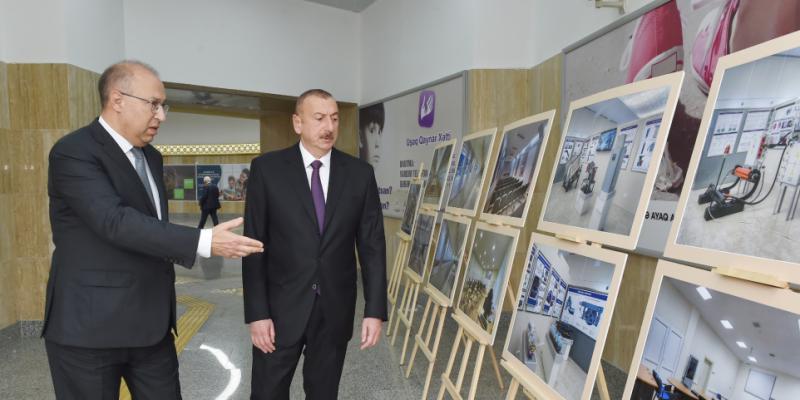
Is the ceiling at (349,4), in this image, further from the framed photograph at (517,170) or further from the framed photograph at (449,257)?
the framed photograph at (517,170)

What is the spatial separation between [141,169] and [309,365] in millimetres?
1004

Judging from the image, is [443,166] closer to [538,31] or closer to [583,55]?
[583,55]

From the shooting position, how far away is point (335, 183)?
6.31 feet

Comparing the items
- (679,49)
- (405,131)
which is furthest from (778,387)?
(405,131)

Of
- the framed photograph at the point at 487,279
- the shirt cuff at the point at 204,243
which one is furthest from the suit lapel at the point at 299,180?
the framed photograph at the point at 487,279

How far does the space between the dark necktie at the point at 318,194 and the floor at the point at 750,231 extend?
1260 millimetres

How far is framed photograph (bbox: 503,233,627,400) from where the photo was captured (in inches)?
54.4

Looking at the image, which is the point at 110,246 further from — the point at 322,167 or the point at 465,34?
the point at 465,34

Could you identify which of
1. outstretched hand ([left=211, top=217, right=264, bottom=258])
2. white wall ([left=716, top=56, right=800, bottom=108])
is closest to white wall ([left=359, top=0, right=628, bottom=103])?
white wall ([left=716, top=56, right=800, bottom=108])

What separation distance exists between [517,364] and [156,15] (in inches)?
211

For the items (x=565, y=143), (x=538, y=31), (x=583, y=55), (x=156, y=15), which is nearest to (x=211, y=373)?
(x=565, y=143)

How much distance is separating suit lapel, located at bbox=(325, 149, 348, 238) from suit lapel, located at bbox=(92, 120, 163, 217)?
64cm

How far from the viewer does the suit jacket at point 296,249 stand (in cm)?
184

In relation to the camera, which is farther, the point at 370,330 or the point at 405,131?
the point at 405,131
